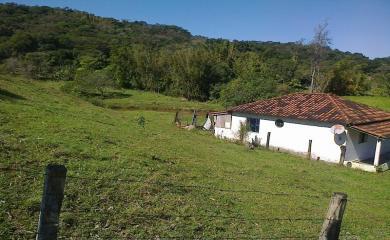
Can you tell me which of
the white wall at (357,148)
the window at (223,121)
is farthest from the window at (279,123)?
the white wall at (357,148)

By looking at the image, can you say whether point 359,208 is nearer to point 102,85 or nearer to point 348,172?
point 348,172

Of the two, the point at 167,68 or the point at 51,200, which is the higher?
the point at 167,68

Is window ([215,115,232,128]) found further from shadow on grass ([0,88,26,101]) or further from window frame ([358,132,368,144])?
shadow on grass ([0,88,26,101])

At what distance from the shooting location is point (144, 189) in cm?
887

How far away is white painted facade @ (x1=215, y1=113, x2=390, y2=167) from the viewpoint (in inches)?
864

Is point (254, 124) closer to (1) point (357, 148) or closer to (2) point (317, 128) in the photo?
(2) point (317, 128)

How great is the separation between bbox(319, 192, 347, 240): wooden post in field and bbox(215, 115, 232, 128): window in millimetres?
22286

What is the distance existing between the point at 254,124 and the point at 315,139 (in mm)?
4399

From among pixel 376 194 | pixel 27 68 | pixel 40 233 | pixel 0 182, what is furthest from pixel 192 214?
pixel 27 68

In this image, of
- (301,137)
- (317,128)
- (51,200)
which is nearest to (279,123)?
(301,137)

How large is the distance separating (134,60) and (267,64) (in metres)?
20.4

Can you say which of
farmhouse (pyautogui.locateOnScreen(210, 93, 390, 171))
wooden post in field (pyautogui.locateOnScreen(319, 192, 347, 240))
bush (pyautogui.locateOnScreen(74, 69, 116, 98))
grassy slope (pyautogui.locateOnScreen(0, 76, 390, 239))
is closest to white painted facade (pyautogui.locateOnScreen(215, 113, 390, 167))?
farmhouse (pyautogui.locateOnScreen(210, 93, 390, 171))

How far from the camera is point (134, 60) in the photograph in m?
61.1

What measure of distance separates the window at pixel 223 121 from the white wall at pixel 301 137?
145cm
